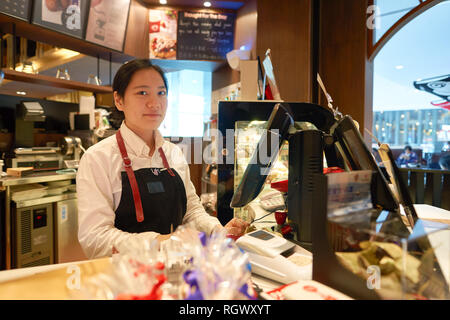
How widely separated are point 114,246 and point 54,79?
9.07ft

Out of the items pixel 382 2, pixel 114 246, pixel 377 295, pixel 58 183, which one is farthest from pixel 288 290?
pixel 382 2

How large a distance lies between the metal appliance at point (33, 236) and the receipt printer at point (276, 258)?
7.86ft

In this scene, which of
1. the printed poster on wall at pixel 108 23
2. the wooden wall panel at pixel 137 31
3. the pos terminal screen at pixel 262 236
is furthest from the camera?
the wooden wall panel at pixel 137 31

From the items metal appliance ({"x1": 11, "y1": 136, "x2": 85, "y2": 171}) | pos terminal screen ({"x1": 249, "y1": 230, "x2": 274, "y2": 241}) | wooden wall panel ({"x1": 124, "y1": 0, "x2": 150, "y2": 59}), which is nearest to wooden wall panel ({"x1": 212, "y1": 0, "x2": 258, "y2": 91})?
wooden wall panel ({"x1": 124, "y1": 0, "x2": 150, "y2": 59})

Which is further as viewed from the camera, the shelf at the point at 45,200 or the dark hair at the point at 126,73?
the shelf at the point at 45,200

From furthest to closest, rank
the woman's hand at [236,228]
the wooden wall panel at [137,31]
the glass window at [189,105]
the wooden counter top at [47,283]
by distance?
1. the glass window at [189,105]
2. the wooden wall panel at [137,31]
3. the woman's hand at [236,228]
4. the wooden counter top at [47,283]

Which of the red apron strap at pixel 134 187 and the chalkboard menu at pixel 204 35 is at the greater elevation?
the chalkboard menu at pixel 204 35

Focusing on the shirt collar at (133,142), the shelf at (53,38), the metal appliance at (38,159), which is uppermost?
the shelf at (53,38)

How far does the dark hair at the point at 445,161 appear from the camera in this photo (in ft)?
11.9

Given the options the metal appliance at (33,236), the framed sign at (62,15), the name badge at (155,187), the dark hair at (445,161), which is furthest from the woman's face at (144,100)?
the dark hair at (445,161)

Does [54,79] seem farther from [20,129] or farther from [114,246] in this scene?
[114,246]

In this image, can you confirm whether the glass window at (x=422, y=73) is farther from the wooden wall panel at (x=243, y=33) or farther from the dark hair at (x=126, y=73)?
the dark hair at (x=126, y=73)

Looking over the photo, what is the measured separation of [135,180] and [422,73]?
391 cm

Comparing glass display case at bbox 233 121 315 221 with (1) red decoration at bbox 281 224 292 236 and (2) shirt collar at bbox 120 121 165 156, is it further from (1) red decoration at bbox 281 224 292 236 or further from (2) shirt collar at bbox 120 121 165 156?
(2) shirt collar at bbox 120 121 165 156
